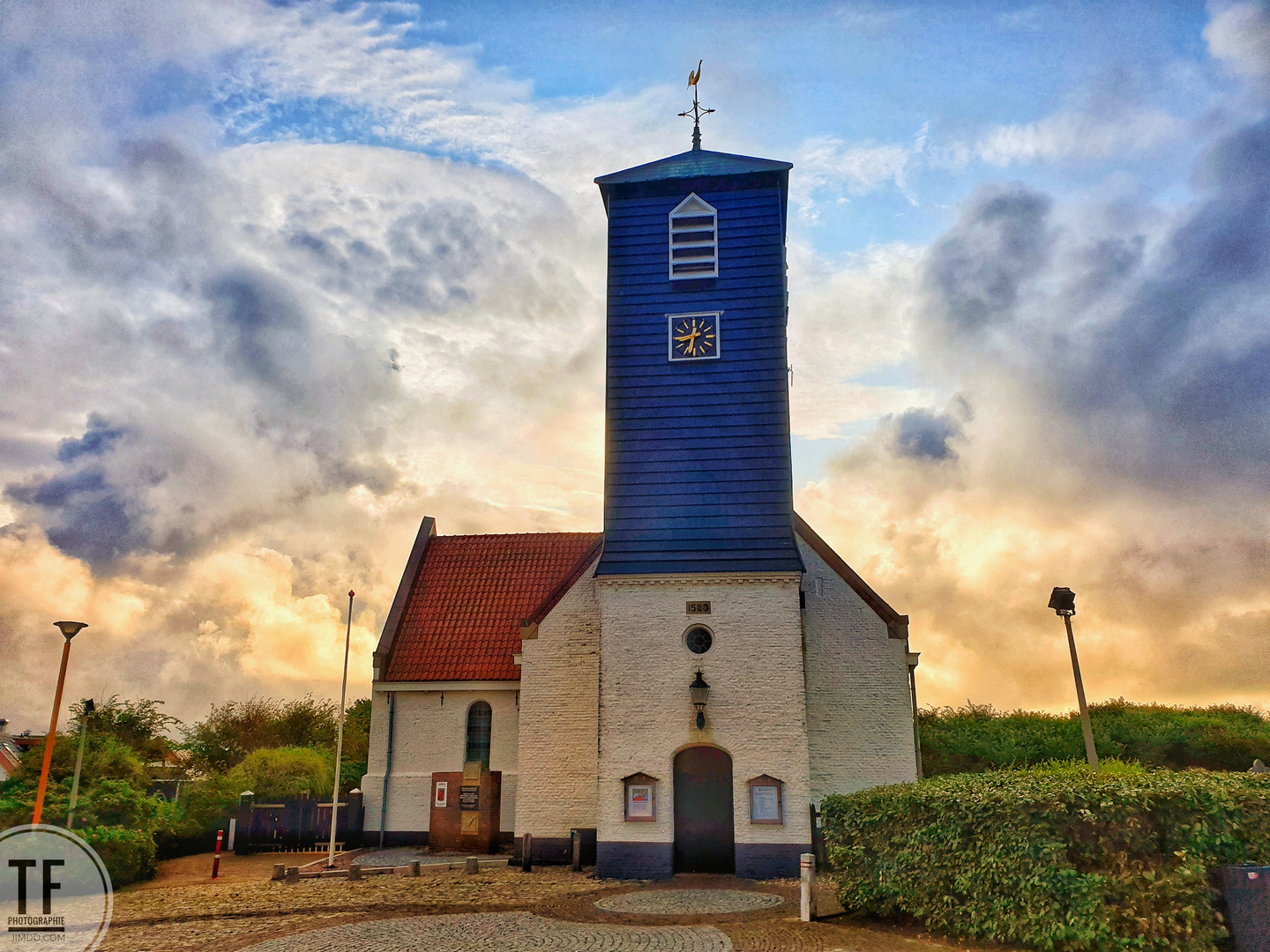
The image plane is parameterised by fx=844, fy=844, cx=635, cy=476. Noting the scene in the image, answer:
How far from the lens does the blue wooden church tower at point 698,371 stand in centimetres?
1712

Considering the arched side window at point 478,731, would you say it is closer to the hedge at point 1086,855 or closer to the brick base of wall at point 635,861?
the brick base of wall at point 635,861

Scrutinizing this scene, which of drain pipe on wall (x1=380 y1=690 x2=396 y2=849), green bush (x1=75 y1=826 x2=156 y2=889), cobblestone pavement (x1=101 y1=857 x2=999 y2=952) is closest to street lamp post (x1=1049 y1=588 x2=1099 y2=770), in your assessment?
cobblestone pavement (x1=101 y1=857 x2=999 y2=952)

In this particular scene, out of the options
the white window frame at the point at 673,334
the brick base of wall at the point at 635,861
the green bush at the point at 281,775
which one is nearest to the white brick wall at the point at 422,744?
the green bush at the point at 281,775

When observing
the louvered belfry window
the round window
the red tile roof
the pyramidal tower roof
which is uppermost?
the pyramidal tower roof

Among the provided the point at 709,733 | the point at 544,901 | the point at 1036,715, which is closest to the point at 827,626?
the point at 709,733

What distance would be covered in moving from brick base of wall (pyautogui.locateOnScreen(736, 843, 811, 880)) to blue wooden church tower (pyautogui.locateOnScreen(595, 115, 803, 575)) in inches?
202

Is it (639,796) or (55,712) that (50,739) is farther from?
(639,796)

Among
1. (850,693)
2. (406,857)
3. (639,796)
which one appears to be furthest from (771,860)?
(406,857)

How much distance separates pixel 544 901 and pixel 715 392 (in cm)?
1014

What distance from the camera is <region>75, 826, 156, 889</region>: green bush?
613 inches

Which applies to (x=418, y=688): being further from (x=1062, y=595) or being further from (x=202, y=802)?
(x=1062, y=595)

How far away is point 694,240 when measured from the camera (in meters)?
19.0

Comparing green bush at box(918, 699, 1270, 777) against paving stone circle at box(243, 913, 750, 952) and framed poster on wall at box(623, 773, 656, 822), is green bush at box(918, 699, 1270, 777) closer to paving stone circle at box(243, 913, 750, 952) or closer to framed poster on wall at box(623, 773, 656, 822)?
framed poster on wall at box(623, 773, 656, 822)

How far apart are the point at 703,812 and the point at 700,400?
8.30 m
